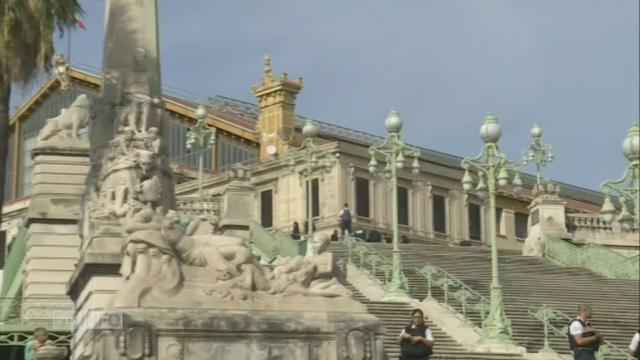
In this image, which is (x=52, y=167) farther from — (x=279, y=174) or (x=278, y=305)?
(x=279, y=174)

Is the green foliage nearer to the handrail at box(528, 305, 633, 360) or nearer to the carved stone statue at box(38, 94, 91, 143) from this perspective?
the carved stone statue at box(38, 94, 91, 143)

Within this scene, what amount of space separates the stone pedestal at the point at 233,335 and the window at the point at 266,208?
137 feet

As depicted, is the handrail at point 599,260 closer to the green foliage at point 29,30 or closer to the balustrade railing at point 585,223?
the balustrade railing at point 585,223

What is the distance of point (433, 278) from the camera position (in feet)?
111

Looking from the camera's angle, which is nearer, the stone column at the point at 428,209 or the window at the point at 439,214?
the stone column at the point at 428,209

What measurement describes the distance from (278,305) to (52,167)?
12.9 meters

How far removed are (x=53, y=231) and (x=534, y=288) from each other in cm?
1296

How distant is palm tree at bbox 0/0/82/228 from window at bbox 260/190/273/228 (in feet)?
108

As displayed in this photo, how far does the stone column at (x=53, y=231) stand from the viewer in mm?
27031

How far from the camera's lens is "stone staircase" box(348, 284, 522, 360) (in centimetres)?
2516

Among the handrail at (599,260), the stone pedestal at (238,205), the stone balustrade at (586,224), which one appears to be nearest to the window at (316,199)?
the stone balustrade at (586,224)

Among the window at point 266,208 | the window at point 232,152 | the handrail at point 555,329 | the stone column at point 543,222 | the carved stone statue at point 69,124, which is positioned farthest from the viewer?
the window at point 232,152

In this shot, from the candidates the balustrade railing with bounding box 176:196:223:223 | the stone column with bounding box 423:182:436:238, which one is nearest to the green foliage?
the balustrade railing with bounding box 176:196:223:223

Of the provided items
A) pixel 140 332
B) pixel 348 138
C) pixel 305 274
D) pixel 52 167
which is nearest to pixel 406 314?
pixel 52 167
